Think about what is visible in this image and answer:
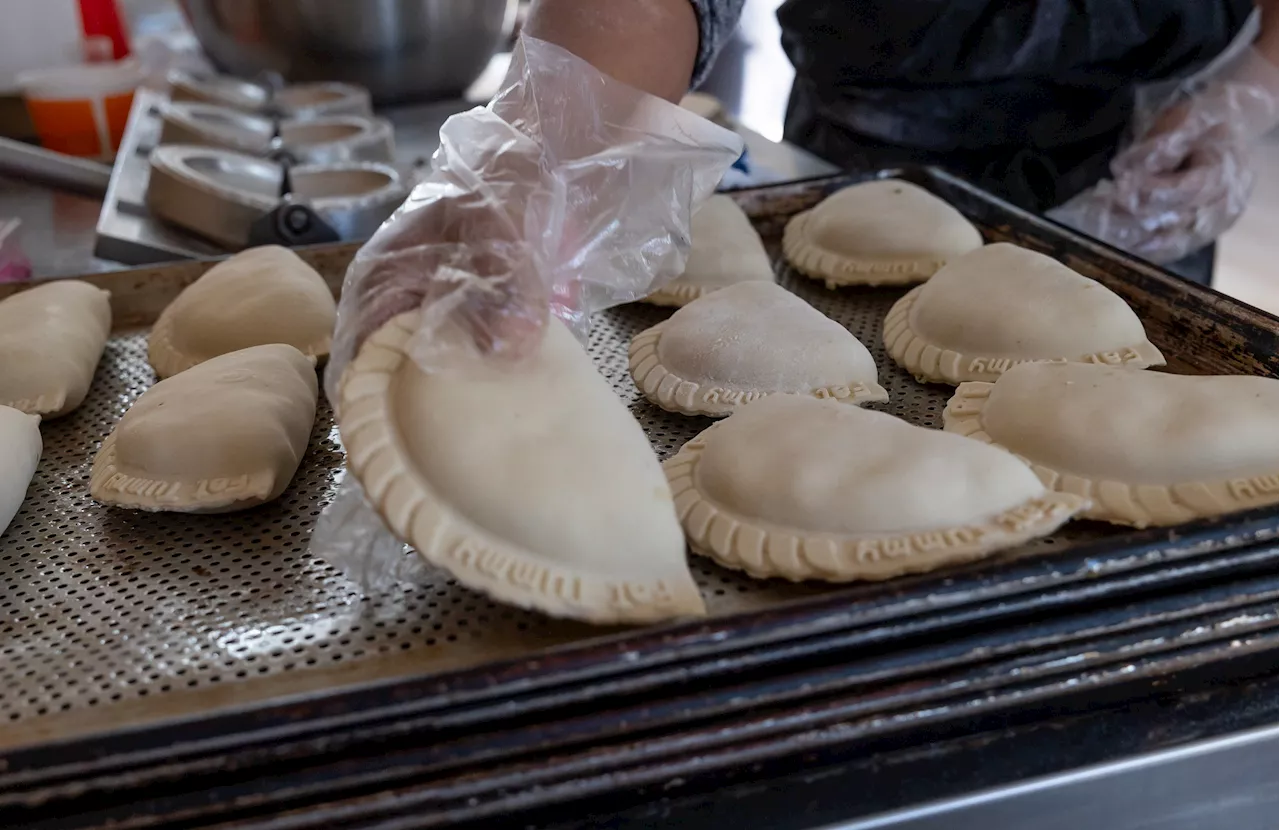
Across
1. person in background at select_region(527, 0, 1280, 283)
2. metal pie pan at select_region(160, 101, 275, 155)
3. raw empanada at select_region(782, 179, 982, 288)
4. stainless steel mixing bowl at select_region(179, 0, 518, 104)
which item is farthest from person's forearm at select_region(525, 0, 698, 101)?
stainless steel mixing bowl at select_region(179, 0, 518, 104)

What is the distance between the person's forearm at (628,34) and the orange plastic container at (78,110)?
1.45 m

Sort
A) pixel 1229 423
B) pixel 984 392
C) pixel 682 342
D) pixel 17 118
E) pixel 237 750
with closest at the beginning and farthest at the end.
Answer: pixel 237 750, pixel 1229 423, pixel 984 392, pixel 682 342, pixel 17 118

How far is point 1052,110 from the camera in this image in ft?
5.42

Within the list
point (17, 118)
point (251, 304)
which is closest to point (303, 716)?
point (251, 304)

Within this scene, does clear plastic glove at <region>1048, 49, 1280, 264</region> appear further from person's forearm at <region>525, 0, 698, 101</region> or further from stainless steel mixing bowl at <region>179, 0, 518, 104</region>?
stainless steel mixing bowl at <region>179, 0, 518, 104</region>

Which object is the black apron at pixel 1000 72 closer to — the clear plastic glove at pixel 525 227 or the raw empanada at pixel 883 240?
the raw empanada at pixel 883 240

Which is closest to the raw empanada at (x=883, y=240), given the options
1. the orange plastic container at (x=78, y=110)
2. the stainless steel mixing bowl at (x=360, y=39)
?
the stainless steel mixing bowl at (x=360, y=39)

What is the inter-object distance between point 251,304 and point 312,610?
53 cm

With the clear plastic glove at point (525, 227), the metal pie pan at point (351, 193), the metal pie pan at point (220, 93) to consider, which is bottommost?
the metal pie pan at point (220, 93)

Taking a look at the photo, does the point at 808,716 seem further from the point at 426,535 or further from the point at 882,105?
the point at 882,105

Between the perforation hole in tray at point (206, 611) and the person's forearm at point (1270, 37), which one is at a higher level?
the person's forearm at point (1270, 37)

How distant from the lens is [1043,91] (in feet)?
5.32

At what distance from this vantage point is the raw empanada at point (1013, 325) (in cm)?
109

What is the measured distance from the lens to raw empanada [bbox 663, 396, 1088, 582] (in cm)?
77
